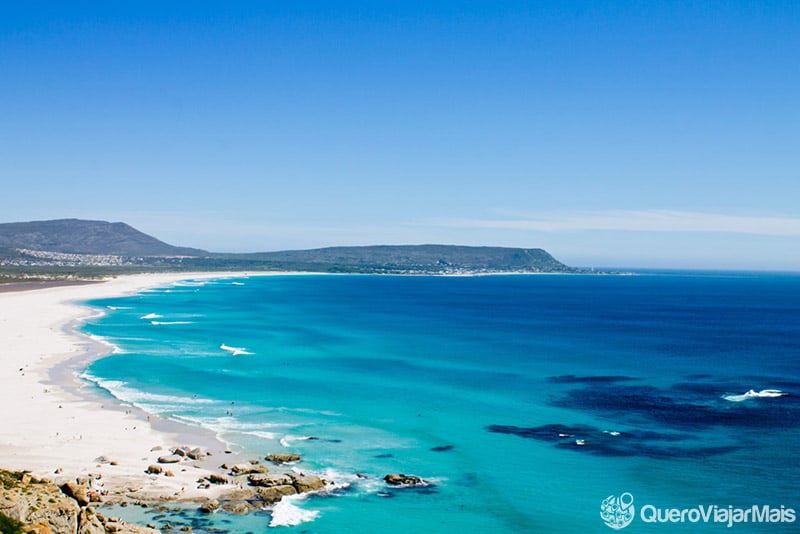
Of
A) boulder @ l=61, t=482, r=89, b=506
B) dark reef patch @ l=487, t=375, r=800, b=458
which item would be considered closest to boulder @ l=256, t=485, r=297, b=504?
boulder @ l=61, t=482, r=89, b=506

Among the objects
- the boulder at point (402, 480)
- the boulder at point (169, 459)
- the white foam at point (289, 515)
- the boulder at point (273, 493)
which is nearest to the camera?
the white foam at point (289, 515)

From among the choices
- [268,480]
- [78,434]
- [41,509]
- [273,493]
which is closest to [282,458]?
[268,480]

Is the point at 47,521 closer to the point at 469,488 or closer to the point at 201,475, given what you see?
the point at 201,475

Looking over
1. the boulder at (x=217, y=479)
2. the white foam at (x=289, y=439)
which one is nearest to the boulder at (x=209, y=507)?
the boulder at (x=217, y=479)

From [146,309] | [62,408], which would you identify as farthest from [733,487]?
[146,309]

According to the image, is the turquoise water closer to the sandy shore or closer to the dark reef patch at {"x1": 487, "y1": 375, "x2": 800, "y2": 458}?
the dark reef patch at {"x1": 487, "y1": 375, "x2": 800, "y2": 458}

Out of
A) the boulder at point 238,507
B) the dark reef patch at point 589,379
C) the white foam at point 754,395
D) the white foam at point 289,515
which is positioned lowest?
the white foam at point 289,515

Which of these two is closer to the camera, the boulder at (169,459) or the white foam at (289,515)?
the white foam at (289,515)

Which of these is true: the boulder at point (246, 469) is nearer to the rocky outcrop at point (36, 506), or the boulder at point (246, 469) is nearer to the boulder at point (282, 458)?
the boulder at point (282, 458)
